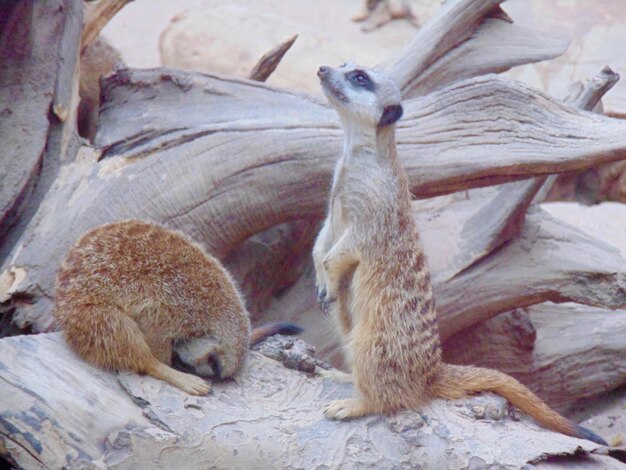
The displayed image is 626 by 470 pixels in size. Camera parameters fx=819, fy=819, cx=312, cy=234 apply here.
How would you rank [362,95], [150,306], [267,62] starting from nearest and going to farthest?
[150,306] → [362,95] → [267,62]

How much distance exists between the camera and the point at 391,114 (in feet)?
8.12

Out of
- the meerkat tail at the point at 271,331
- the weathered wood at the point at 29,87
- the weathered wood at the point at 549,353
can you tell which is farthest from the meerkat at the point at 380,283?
the weathered wood at the point at 549,353

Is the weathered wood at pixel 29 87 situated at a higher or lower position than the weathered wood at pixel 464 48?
higher

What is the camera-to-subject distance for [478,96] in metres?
3.06

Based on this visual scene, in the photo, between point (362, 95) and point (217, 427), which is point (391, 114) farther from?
point (217, 427)

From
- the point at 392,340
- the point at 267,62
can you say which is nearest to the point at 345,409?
the point at 392,340

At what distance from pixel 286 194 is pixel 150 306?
0.95m

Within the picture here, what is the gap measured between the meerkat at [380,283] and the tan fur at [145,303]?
0.34m

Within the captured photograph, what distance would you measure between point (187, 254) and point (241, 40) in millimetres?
4558

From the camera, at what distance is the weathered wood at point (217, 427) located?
77.5 inches

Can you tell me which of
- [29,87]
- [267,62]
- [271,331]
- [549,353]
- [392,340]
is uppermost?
[29,87]

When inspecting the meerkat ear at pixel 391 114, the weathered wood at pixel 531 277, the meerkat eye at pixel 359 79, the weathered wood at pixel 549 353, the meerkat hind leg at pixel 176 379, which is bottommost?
the weathered wood at pixel 549 353

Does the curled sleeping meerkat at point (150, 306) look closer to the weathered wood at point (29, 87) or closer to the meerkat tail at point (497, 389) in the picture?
the meerkat tail at point (497, 389)

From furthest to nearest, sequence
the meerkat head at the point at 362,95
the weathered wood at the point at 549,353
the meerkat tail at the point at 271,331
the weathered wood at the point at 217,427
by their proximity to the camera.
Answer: the weathered wood at the point at 549,353 → the meerkat tail at the point at 271,331 → the meerkat head at the point at 362,95 → the weathered wood at the point at 217,427
